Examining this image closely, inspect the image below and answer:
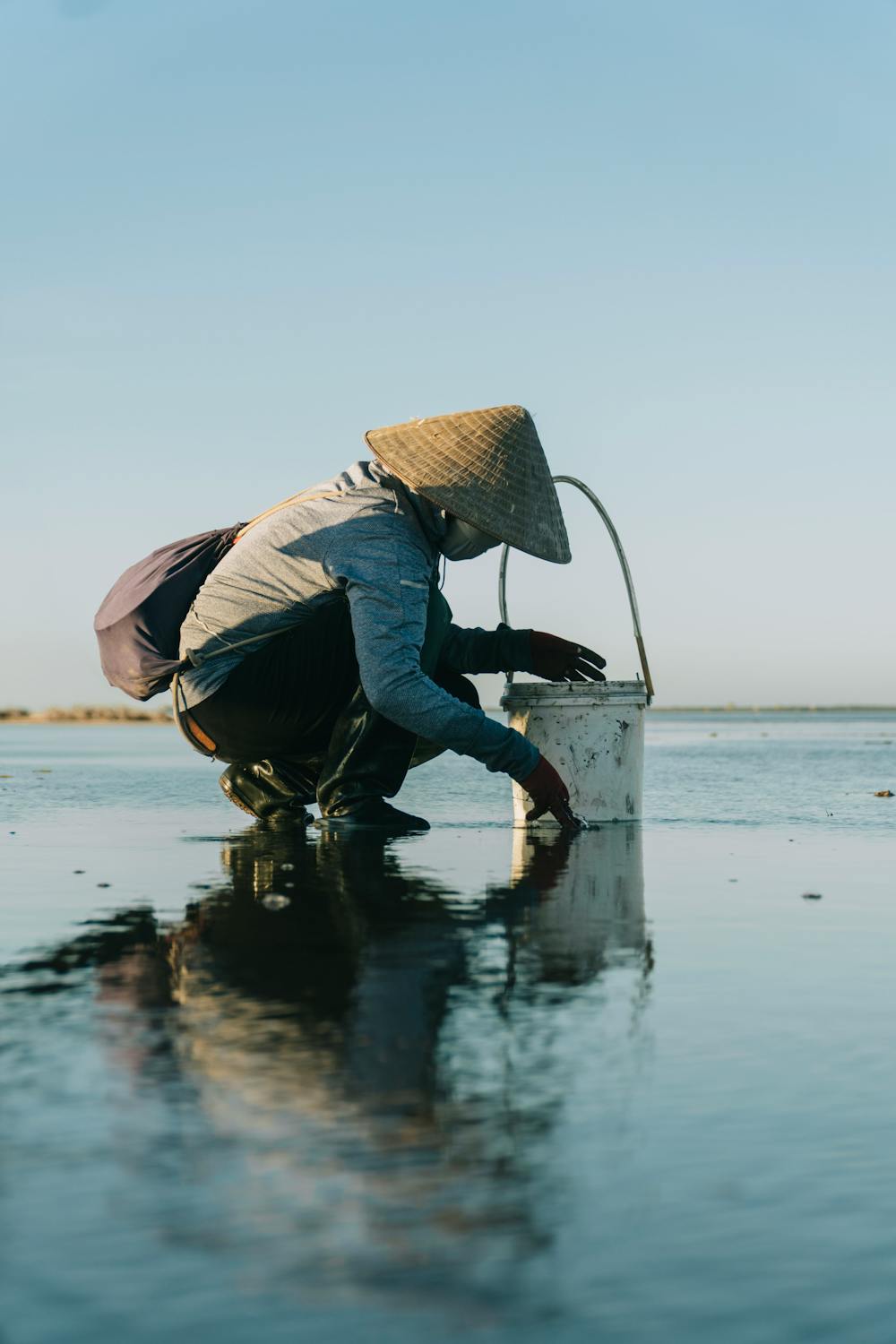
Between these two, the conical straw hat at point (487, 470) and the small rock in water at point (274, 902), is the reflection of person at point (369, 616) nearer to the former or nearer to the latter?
the conical straw hat at point (487, 470)

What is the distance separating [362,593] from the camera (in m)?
4.16

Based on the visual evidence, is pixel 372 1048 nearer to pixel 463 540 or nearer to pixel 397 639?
pixel 397 639

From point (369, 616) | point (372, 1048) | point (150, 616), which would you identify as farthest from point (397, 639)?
point (372, 1048)

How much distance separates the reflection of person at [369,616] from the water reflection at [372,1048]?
94cm

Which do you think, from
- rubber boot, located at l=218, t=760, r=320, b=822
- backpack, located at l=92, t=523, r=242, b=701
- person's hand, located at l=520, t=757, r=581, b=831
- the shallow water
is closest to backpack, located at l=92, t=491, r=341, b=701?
backpack, located at l=92, t=523, r=242, b=701

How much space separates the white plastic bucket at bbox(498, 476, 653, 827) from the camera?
205 inches

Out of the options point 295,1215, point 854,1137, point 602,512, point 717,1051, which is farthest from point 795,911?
point 602,512

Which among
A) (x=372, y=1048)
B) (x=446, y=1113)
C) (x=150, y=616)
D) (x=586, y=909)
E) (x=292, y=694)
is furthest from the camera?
(x=292, y=694)

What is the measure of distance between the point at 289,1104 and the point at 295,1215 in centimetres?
31

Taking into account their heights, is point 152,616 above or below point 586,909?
above

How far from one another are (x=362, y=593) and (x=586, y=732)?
1441 mm

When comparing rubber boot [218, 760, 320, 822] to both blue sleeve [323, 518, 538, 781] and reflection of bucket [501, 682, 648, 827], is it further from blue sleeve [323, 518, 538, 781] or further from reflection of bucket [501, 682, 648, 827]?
blue sleeve [323, 518, 538, 781]

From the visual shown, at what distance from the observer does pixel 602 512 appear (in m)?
5.53

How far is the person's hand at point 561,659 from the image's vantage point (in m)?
5.29
